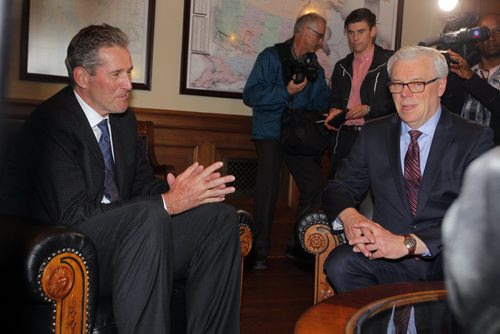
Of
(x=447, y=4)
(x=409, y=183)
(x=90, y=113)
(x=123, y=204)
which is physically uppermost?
(x=447, y=4)

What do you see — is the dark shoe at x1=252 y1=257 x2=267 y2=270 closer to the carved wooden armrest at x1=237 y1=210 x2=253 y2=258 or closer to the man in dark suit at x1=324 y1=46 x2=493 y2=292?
the carved wooden armrest at x1=237 y1=210 x2=253 y2=258

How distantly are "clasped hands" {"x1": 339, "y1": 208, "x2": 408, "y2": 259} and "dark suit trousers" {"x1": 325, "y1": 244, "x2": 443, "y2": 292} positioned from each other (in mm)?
45

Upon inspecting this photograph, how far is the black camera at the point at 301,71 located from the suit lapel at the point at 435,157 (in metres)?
1.92

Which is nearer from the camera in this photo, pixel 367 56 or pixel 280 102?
pixel 367 56

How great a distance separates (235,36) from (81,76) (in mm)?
2450

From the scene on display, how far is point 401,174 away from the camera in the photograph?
2.66m

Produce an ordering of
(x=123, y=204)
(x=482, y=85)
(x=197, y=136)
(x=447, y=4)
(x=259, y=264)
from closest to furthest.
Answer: (x=123, y=204)
(x=482, y=85)
(x=259, y=264)
(x=197, y=136)
(x=447, y=4)

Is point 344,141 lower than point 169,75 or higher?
lower

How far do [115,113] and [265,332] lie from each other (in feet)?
4.15

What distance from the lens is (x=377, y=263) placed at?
259 centimetres

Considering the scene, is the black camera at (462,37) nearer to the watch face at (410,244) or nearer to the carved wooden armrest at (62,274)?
the watch face at (410,244)

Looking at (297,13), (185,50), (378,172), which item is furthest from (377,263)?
(297,13)

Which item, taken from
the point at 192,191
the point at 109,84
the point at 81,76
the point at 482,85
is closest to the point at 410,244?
the point at 192,191

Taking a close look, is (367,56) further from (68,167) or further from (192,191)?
(68,167)
